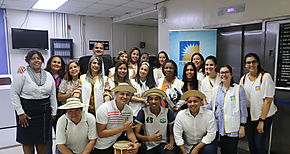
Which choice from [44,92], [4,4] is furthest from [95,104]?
[4,4]

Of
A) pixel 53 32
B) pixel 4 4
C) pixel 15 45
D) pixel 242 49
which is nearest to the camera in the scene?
pixel 242 49

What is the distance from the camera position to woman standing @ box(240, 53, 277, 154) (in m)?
2.48

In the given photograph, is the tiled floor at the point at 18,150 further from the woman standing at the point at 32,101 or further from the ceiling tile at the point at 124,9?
the ceiling tile at the point at 124,9

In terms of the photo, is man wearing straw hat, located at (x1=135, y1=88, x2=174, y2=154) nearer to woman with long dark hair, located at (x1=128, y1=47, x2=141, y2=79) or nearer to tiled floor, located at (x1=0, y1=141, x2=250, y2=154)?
woman with long dark hair, located at (x1=128, y1=47, x2=141, y2=79)

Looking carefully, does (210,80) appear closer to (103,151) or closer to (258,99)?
(258,99)

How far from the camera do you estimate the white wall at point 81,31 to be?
20.6ft

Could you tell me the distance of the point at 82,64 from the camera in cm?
320

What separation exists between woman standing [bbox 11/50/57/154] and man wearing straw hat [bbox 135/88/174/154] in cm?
112

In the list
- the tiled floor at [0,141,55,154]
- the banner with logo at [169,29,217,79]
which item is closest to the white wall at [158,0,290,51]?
the banner with logo at [169,29,217,79]

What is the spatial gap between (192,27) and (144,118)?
293cm

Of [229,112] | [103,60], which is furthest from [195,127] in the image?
[103,60]

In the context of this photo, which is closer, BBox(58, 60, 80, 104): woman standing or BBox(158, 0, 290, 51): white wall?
BBox(58, 60, 80, 104): woman standing

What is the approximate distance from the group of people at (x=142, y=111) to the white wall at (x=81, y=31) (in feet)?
14.6

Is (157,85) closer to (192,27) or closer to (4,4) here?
(192,27)
